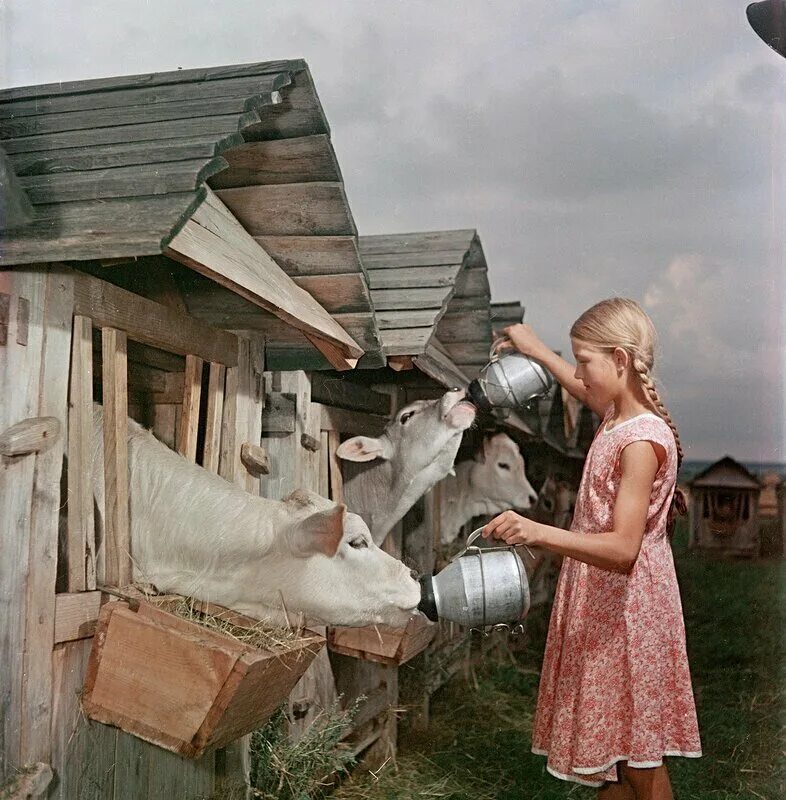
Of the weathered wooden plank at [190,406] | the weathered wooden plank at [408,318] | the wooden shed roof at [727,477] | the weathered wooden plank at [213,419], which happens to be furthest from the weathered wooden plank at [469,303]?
the wooden shed roof at [727,477]

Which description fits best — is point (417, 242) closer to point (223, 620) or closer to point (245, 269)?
point (245, 269)

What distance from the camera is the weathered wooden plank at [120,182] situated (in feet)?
7.93

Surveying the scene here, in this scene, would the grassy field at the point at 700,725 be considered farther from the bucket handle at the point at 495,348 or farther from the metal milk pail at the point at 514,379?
the bucket handle at the point at 495,348

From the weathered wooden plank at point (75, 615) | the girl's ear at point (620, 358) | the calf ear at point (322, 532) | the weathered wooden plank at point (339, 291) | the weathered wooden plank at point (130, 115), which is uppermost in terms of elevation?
the weathered wooden plank at point (130, 115)

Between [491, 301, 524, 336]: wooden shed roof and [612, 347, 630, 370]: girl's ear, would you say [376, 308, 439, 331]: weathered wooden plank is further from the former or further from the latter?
[491, 301, 524, 336]: wooden shed roof

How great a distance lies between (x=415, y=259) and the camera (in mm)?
5141

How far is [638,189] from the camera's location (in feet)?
21.8

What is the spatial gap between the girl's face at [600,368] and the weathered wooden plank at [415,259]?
2022 mm

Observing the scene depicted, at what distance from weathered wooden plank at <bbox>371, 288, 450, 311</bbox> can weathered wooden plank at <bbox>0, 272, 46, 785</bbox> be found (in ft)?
7.76

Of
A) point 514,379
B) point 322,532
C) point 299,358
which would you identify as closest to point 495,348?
point 514,379

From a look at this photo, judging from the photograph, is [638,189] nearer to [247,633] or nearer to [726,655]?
[726,655]

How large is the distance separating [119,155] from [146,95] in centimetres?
51

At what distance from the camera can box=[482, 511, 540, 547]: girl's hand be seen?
273 cm

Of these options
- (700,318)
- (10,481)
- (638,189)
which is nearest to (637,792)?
(10,481)
